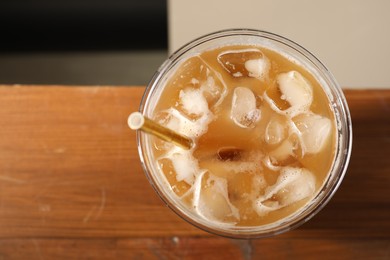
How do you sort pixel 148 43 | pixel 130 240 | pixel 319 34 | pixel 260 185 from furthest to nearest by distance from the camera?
pixel 148 43 < pixel 319 34 < pixel 130 240 < pixel 260 185

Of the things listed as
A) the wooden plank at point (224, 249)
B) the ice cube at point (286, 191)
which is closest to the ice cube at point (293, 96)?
the ice cube at point (286, 191)

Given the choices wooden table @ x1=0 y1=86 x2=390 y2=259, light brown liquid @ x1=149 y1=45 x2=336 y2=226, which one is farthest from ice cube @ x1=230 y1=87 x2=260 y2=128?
wooden table @ x1=0 y1=86 x2=390 y2=259

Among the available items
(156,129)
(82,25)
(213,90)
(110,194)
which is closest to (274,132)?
(213,90)

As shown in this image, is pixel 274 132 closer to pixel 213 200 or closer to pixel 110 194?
pixel 213 200

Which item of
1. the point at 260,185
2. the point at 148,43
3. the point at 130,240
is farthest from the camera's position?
the point at 148,43

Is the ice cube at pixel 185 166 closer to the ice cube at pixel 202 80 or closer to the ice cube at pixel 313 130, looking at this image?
the ice cube at pixel 202 80

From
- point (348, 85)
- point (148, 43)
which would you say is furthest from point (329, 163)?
point (148, 43)

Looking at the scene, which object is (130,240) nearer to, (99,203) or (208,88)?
(99,203)

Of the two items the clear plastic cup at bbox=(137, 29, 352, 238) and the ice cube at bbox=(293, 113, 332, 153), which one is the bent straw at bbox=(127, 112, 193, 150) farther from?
the ice cube at bbox=(293, 113, 332, 153)
